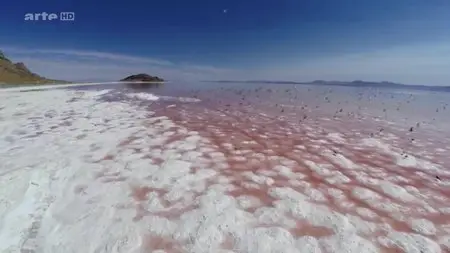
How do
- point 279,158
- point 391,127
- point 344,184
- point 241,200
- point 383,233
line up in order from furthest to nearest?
point 391,127
point 279,158
point 344,184
point 241,200
point 383,233

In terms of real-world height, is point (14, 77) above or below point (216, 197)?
above

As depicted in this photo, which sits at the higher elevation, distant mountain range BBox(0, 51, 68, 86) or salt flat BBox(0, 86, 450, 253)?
distant mountain range BBox(0, 51, 68, 86)

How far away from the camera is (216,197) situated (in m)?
4.31

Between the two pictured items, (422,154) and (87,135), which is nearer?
(422,154)

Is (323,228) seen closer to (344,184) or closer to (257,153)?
(344,184)

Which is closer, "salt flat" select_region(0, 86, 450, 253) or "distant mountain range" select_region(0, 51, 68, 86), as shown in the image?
"salt flat" select_region(0, 86, 450, 253)

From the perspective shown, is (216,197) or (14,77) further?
(14,77)

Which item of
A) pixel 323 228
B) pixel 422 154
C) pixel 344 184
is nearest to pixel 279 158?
pixel 344 184

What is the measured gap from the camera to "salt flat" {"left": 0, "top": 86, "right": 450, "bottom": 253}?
10.8 feet

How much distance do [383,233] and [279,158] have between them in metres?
2.96

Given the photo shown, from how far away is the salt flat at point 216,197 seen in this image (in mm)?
3289

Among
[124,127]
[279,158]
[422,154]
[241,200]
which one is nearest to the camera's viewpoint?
[241,200]

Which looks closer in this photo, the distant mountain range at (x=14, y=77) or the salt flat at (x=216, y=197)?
the salt flat at (x=216, y=197)

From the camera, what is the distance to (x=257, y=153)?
21.8 ft
